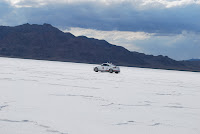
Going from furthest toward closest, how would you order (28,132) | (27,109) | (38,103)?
1. (38,103)
2. (27,109)
3. (28,132)

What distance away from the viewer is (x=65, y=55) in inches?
7534

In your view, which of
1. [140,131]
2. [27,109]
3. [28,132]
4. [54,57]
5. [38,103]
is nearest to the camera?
[28,132]

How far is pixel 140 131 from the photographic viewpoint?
22.2 feet

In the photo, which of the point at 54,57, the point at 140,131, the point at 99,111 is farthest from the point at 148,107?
the point at 54,57

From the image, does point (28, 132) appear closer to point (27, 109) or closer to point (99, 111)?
point (27, 109)

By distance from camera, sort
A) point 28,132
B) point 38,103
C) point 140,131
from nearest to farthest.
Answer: point 28,132
point 140,131
point 38,103

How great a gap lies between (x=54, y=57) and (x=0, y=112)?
182m

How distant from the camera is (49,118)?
765cm

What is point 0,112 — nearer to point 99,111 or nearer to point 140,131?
point 99,111

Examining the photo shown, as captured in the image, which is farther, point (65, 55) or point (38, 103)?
point (65, 55)

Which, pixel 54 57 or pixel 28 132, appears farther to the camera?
pixel 54 57

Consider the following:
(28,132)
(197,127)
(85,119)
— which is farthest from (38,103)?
(197,127)

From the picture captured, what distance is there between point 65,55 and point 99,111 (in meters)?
184

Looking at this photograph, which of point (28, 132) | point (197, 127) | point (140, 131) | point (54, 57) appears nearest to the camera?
point (28, 132)
